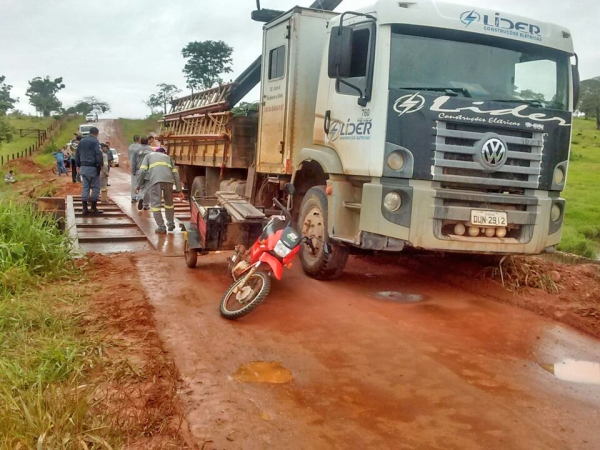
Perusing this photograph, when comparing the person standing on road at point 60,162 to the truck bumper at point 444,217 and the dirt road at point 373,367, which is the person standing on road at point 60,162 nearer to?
the dirt road at point 373,367

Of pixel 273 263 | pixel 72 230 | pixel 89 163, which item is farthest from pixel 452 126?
pixel 89 163

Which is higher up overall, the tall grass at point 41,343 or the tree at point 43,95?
the tree at point 43,95

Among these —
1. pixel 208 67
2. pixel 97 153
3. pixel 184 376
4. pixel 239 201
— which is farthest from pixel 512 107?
pixel 208 67

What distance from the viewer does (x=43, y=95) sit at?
7081 cm

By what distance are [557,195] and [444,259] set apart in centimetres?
167

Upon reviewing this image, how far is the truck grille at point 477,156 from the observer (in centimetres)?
542

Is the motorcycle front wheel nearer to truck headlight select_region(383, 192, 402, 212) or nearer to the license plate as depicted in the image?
truck headlight select_region(383, 192, 402, 212)

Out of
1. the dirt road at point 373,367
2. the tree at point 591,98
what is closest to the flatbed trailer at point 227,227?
the dirt road at point 373,367

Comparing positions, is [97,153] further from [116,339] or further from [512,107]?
[512,107]

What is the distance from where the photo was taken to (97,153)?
10266mm

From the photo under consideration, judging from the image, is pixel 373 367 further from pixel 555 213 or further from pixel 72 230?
pixel 72 230

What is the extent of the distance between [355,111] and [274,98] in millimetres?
2208

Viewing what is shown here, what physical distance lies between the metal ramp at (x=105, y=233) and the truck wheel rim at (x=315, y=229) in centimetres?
270

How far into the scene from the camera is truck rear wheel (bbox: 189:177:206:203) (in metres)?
11.6
